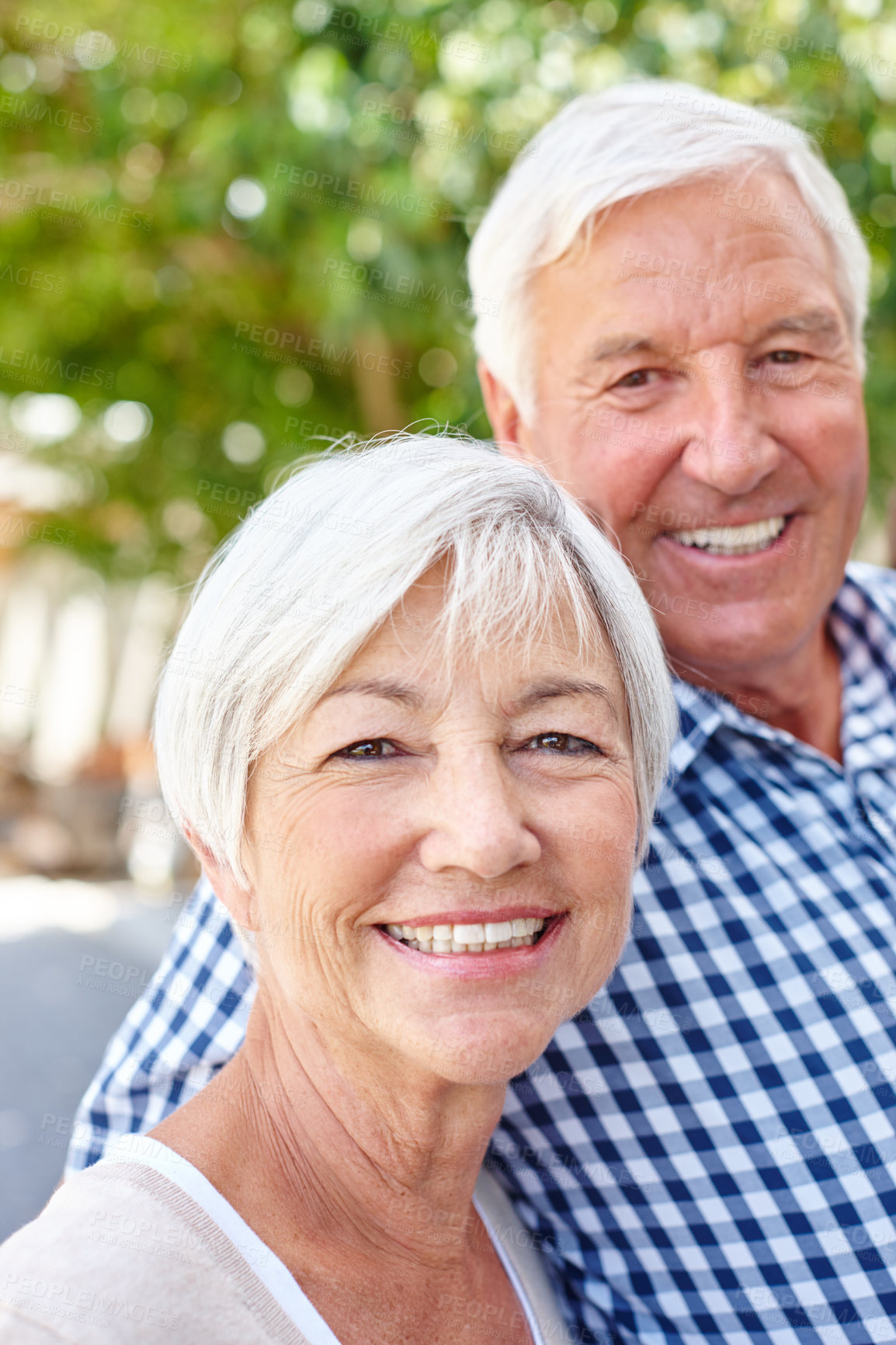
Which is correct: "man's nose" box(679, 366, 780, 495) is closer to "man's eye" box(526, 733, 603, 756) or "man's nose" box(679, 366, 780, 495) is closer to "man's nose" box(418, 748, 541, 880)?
"man's eye" box(526, 733, 603, 756)

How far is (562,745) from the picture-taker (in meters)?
1.27

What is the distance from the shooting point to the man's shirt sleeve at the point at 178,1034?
1.67 meters

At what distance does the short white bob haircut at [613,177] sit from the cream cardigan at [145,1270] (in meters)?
1.30

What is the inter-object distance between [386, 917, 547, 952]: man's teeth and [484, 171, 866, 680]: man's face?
76 centimetres

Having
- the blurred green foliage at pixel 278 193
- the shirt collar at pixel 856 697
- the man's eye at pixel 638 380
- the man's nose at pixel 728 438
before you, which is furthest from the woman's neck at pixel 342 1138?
the blurred green foliage at pixel 278 193

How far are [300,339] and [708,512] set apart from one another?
146 inches

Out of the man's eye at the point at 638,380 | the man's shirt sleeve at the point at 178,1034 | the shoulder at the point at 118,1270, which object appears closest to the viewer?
the shoulder at the point at 118,1270

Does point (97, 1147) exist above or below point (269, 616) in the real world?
below

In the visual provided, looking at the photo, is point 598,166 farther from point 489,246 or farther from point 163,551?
point 163,551

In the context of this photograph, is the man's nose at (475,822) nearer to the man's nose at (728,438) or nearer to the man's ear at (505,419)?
the man's nose at (728,438)

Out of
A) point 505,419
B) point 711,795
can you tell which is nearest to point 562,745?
point 711,795

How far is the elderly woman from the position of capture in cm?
116

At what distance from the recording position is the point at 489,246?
76.3 inches

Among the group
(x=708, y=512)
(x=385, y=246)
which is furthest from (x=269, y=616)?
(x=385, y=246)
